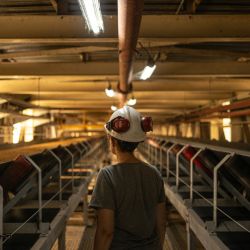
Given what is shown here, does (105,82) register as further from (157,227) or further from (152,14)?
(157,227)

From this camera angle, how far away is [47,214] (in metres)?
3.18

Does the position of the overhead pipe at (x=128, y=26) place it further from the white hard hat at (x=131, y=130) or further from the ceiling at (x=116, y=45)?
the white hard hat at (x=131, y=130)

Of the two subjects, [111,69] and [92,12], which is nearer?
[92,12]

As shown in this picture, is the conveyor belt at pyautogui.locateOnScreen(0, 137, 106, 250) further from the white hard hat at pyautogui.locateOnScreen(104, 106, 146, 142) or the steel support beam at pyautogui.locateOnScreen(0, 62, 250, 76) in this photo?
the steel support beam at pyautogui.locateOnScreen(0, 62, 250, 76)

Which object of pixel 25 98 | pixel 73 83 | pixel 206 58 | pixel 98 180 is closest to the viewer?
pixel 98 180

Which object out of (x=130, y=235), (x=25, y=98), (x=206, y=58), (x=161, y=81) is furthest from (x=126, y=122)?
(x=25, y=98)

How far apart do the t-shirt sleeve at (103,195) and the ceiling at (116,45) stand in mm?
2005

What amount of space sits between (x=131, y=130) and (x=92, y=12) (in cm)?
86

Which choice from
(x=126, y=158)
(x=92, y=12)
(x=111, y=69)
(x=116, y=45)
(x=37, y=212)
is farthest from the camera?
(x=111, y=69)

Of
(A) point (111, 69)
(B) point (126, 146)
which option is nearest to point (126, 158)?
(B) point (126, 146)

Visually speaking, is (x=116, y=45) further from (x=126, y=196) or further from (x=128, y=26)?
(x=126, y=196)

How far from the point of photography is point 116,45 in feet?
12.8

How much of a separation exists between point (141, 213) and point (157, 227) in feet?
0.81

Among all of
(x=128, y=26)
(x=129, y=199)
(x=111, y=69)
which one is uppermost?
(x=111, y=69)
